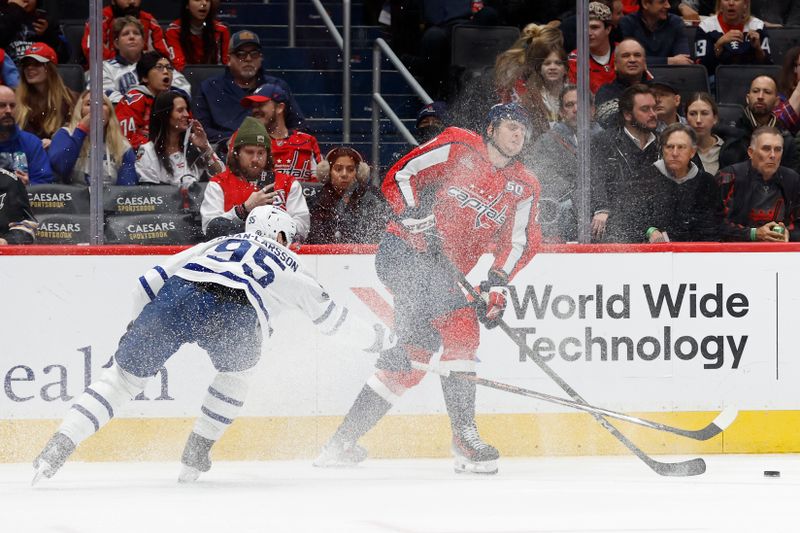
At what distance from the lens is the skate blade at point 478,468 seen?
5.49m

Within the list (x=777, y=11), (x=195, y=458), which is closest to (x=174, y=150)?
(x=195, y=458)

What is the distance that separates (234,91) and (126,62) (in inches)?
22.3

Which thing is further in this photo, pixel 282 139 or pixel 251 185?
pixel 282 139

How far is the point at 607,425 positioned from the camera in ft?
18.2

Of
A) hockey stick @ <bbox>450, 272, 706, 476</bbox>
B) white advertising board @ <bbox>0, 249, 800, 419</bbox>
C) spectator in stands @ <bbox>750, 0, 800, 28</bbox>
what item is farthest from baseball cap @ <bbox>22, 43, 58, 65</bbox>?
spectator in stands @ <bbox>750, 0, 800, 28</bbox>

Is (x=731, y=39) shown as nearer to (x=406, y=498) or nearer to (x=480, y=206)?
(x=480, y=206)

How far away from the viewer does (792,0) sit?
27.8 feet

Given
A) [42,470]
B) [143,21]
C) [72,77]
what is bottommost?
[42,470]

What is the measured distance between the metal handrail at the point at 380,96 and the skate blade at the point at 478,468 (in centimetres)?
207

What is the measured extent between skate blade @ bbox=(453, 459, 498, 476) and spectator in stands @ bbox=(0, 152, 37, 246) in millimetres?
1998

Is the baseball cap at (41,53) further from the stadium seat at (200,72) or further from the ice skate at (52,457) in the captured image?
the ice skate at (52,457)

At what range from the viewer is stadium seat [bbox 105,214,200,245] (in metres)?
6.07

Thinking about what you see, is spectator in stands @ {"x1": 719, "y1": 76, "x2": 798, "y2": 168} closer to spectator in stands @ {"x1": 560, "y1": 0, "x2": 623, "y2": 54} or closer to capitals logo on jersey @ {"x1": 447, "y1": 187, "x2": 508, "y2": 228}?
spectator in stands @ {"x1": 560, "y1": 0, "x2": 623, "y2": 54}

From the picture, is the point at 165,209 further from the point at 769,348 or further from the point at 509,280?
the point at 769,348
